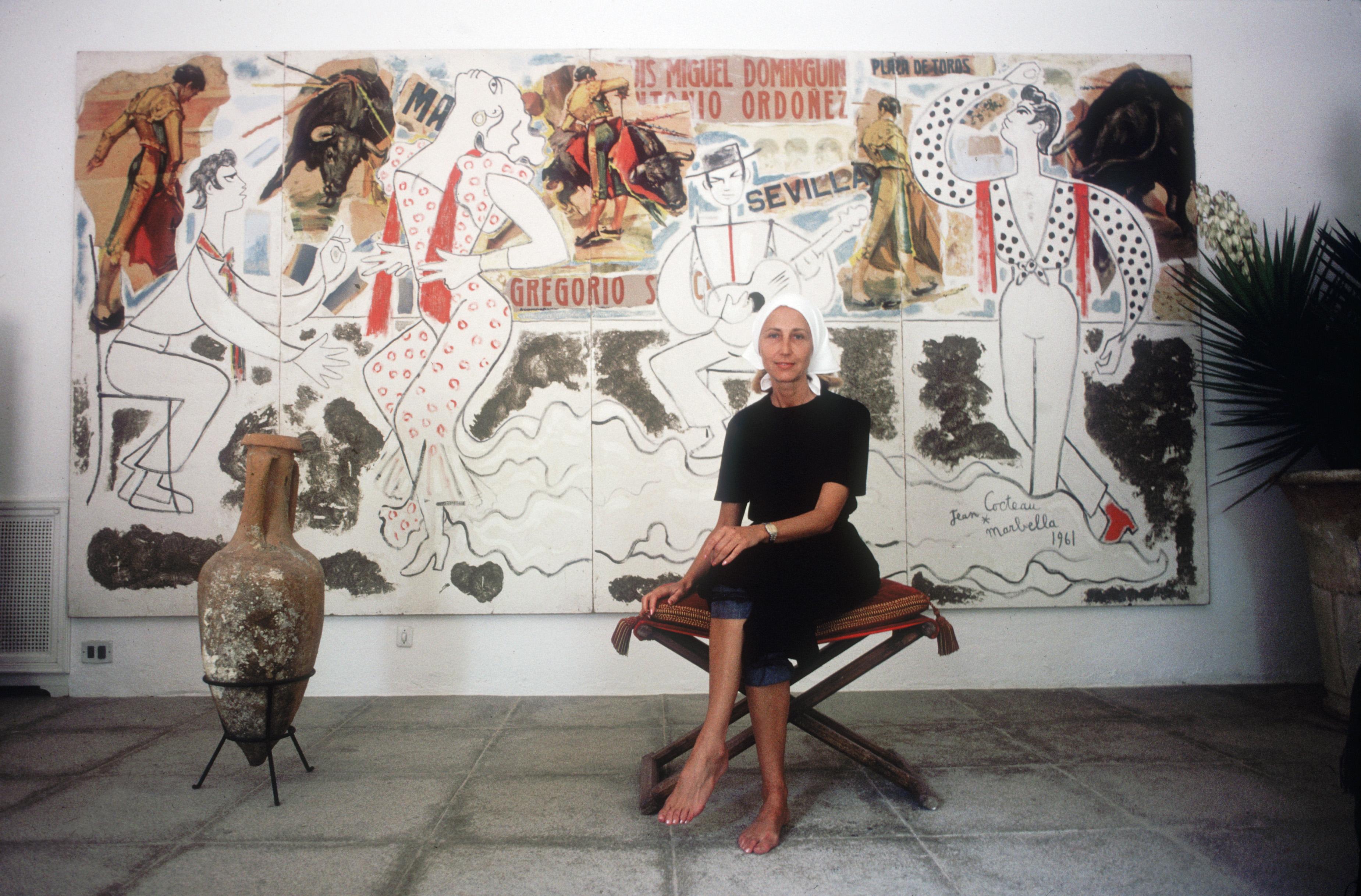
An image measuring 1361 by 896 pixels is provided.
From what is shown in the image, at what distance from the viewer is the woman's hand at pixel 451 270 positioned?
3.43 m

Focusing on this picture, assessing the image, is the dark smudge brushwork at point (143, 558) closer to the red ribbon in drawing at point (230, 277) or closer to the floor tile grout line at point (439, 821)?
the red ribbon in drawing at point (230, 277)

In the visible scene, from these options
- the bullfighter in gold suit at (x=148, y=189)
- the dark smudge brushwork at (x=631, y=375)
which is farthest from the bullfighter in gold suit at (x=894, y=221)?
the bullfighter in gold suit at (x=148, y=189)

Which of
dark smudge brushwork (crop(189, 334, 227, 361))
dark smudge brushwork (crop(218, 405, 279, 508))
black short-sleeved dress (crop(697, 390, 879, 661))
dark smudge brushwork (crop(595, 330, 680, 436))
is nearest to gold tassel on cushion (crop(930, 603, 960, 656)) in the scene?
black short-sleeved dress (crop(697, 390, 879, 661))

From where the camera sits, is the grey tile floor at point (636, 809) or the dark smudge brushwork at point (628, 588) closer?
the grey tile floor at point (636, 809)

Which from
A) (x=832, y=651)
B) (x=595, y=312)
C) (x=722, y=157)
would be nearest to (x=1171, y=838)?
(x=832, y=651)

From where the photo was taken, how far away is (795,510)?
7.07ft

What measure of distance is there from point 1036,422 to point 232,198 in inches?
153

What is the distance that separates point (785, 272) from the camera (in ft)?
11.3

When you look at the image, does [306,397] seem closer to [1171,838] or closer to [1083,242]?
[1171,838]

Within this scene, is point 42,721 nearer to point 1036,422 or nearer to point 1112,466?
point 1036,422

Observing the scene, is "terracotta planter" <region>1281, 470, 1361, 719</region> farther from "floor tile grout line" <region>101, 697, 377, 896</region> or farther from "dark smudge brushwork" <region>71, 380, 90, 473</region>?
"dark smudge brushwork" <region>71, 380, 90, 473</region>

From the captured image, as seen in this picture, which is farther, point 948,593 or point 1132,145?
point 1132,145

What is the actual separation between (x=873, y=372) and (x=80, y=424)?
3628mm

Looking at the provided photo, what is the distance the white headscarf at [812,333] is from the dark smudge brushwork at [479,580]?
5.65 ft
